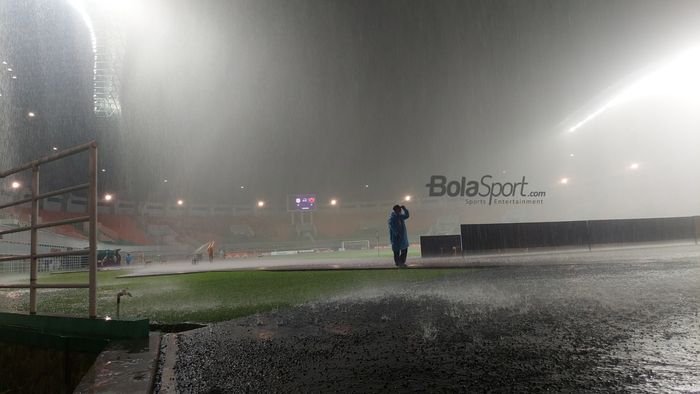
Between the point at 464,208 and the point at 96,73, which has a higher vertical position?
the point at 96,73

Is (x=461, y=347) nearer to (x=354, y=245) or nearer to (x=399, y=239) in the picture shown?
(x=399, y=239)

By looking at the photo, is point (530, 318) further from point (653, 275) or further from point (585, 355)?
point (653, 275)

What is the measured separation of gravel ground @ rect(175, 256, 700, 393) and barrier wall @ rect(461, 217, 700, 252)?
12262 mm

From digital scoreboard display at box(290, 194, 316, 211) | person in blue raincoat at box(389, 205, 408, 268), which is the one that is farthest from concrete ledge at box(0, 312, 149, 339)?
digital scoreboard display at box(290, 194, 316, 211)

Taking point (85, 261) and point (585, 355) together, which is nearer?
point (585, 355)

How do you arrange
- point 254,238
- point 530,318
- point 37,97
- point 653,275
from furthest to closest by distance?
point 254,238, point 37,97, point 653,275, point 530,318

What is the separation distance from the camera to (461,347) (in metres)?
2.31

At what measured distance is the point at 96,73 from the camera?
73.4 ft

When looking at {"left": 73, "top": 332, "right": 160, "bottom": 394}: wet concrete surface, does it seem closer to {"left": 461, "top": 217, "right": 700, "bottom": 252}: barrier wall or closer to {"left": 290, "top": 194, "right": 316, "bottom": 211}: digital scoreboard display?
{"left": 461, "top": 217, "right": 700, "bottom": 252}: barrier wall

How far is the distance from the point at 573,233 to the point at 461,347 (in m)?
16.9

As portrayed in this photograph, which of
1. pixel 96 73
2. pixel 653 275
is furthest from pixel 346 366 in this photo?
pixel 96 73

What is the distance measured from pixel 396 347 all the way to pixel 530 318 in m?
1.39

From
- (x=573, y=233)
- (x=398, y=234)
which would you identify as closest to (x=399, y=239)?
(x=398, y=234)
